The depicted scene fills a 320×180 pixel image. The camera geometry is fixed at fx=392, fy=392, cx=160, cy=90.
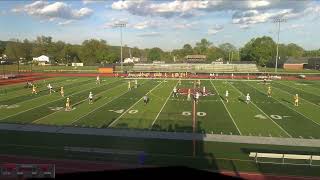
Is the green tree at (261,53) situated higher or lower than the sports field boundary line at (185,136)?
higher

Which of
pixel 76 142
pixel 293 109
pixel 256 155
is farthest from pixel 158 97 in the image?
pixel 256 155

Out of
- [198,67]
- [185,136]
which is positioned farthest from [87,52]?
[185,136]

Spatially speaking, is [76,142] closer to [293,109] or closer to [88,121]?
[88,121]

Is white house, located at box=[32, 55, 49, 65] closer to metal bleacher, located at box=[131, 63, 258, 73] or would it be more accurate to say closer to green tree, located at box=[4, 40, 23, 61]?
green tree, located at box=[4, 40, 23, 61]

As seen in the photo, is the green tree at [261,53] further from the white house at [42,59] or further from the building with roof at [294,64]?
the white house at [42,59]

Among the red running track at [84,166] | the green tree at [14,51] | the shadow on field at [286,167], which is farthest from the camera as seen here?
the green tree at [14,51]

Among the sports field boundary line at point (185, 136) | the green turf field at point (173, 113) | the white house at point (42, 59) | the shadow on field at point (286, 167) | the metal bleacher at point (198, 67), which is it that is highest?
the white house at point (42, 59)

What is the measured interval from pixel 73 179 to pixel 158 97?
81.8ft

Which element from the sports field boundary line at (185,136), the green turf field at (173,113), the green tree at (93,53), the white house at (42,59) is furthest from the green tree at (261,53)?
the sports field boundary line at (185,136)

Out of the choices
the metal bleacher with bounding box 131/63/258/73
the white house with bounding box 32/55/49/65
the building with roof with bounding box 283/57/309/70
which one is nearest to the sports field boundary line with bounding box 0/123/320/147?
the metal bleacher with bounding box 131/63/258/73

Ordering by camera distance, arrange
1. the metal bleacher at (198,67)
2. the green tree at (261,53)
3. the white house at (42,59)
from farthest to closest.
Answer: the white house at (42,59) → the green tree at (261,53) → the metal bleacher at (198,67)

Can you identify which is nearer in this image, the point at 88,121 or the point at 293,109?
the point at 88,121

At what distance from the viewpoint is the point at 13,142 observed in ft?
67.3

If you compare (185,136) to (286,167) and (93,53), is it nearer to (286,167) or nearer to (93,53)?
(286,167)
